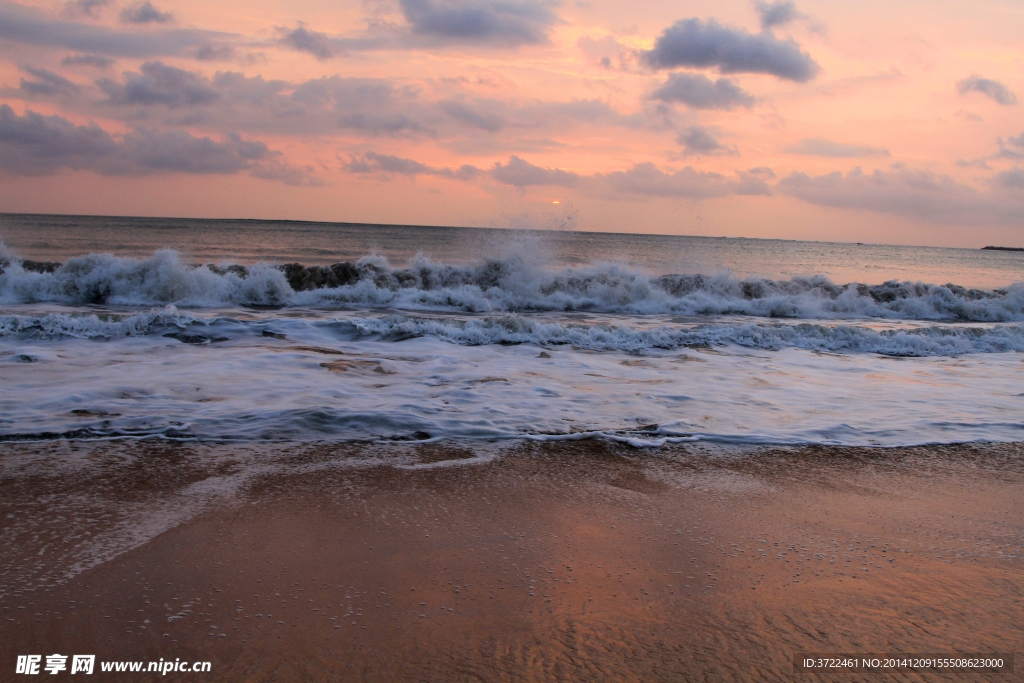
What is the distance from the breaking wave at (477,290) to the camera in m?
13.2

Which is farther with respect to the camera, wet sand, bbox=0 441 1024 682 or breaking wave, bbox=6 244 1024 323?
breaking wave, bbox=6 244 1024 323

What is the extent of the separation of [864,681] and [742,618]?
0.41m

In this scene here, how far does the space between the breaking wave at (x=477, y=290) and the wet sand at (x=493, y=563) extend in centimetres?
1007

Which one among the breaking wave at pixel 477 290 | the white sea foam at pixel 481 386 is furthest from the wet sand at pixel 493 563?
the breaking wave at pixel 477 290

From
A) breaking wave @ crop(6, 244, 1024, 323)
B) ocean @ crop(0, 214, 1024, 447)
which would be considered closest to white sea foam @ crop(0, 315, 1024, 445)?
ocean @ crop(0, 214, 1024, 447)

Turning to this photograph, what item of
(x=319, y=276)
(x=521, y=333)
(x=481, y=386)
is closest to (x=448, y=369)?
(x=481, y=386)

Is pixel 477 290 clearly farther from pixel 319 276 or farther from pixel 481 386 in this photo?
pixel 481 386

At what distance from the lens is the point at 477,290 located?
14.6m

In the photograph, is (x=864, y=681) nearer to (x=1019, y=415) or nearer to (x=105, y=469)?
(x=105, y=469)

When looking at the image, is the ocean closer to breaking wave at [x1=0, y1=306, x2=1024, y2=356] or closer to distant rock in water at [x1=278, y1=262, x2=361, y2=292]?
breaking wave at [x1=0, y1=306, x2=1024, y2=356]

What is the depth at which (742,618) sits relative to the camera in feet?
7.29

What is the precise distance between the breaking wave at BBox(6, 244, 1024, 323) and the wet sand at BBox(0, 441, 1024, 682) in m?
10.1

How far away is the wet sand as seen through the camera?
2.00 m

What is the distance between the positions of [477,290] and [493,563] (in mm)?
12248
